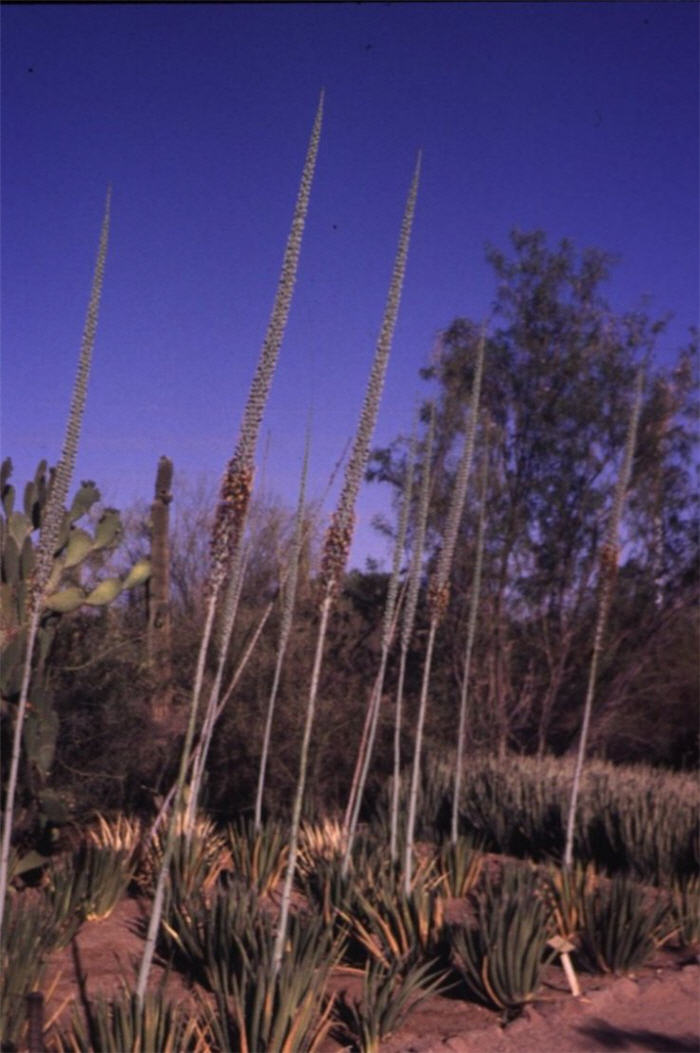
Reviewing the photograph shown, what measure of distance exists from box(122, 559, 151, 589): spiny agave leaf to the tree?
837 cm

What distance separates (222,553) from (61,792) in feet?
17.6

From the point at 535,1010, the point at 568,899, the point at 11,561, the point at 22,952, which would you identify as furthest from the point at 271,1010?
the point at 11,561

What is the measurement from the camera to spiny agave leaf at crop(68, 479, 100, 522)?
9.23 metres

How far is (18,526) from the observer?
28.7ft

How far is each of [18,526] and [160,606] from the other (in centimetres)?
607

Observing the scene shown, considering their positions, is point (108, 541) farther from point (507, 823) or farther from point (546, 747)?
point (546, 747)

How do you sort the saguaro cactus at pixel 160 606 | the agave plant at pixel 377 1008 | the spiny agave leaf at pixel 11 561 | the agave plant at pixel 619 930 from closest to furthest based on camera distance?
the agave plant at pixel 377 1008
the agave plant at pixel 619 930
the spiny agave leaf at pixel 11 561
the saguaro cactus at pixel 160 606

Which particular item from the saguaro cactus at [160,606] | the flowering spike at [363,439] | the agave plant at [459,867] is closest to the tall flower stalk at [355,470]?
the flowering spike at [363,439]

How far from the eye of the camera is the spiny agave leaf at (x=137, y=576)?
9711mm

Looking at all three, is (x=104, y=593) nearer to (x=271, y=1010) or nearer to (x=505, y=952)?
(x=505, y=952)

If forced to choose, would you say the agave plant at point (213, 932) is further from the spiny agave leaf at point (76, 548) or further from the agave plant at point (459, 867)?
the agave plant at point (459, 867)

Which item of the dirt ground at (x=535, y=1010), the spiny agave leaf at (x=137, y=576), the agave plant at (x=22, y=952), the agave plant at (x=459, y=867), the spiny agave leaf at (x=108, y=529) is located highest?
the spiny agave leaf at (x=108, y=529)

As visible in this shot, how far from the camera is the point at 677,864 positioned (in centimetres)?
Result: 1020

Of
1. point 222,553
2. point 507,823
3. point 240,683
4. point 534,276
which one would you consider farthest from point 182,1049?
point 534,276
